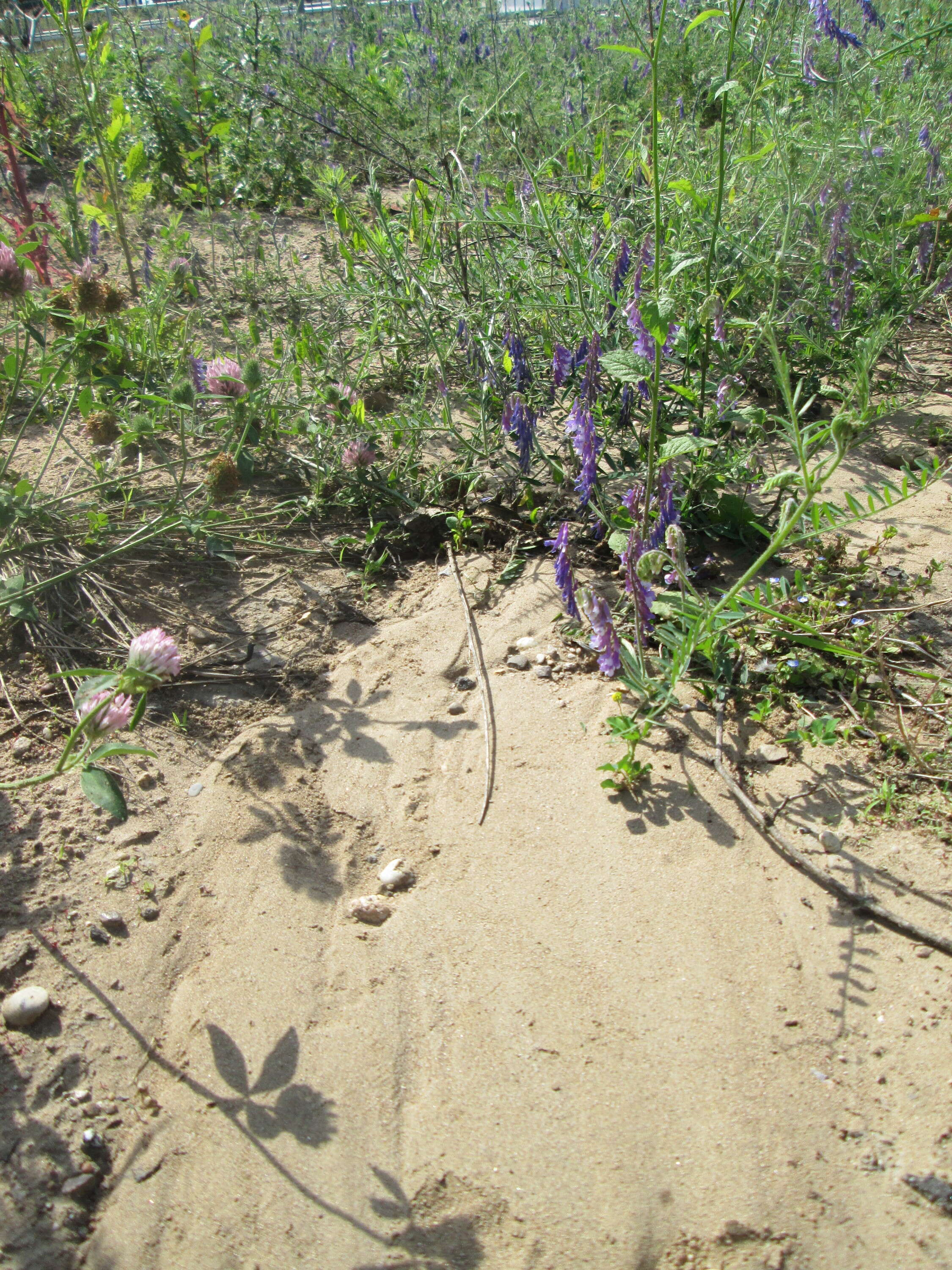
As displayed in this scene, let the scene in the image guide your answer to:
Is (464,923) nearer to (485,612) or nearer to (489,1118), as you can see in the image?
(489,1118)

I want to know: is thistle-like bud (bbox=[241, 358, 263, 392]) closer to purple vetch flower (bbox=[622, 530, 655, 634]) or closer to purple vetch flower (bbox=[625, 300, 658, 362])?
purple vetch flower (bbox=[625, 300, 658, 362])

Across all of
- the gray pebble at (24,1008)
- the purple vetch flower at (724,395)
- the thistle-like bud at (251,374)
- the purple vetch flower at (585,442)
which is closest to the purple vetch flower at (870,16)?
the purple vetch flower at (724,395)

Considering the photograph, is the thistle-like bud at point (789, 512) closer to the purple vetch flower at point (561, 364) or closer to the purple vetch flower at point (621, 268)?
the purple vetch flower at point (561, 364)

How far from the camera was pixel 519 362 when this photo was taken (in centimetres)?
265

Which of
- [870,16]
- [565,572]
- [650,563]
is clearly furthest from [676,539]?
[870,16]

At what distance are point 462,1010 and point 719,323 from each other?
190 cm

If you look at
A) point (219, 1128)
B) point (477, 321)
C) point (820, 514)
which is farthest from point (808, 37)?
point (219, 1128)

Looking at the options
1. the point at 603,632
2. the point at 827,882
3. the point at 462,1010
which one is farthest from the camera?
the point at 603,632

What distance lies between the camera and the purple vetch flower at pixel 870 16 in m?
4.22

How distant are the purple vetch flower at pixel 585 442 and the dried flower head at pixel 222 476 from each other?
933 mm

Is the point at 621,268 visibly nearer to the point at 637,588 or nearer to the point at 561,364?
the point at 561,364

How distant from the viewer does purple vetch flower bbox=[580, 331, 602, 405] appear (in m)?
2.27

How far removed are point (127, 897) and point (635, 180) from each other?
117 inches

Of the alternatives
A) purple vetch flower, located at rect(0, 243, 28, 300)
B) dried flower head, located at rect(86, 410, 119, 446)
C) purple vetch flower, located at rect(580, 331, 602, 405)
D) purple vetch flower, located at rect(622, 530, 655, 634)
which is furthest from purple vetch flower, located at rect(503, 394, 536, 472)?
purple vetch flower, located at rect(0, 243, 28, 300)
